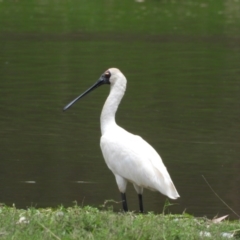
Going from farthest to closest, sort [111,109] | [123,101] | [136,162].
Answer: [123,101] < [111,109] < [136,162]

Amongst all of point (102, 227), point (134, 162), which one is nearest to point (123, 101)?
point (134, 162)

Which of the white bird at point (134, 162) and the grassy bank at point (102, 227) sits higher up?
the grassy bank at point (102, 227)

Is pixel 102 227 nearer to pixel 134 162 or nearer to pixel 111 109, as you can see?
pixel 134 162

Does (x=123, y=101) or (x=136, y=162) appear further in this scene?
(x=123, y=101)

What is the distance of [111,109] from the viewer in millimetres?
8500

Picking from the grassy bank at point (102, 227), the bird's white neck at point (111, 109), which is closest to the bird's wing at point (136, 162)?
the bird's white neck at point (111, 109)

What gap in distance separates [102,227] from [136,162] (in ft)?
6.13

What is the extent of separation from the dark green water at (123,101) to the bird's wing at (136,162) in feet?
4.20

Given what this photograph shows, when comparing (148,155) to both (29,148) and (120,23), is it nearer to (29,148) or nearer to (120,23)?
(29,148)

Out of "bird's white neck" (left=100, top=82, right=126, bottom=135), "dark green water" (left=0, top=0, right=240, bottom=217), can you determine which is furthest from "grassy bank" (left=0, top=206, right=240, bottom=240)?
"dark green water" (left=0, top=0, right=240, bottom=217)

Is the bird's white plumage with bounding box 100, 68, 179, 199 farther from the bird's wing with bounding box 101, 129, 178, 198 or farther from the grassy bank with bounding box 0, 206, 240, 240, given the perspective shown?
the grassy bank with bounding box 0, 206, 240, 240

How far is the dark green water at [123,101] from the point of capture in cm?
993

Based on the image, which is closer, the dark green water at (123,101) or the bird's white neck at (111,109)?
the bird's white neck at (111,109)

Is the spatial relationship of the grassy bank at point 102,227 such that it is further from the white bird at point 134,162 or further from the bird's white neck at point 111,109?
the bird's white neck at point 111,109
